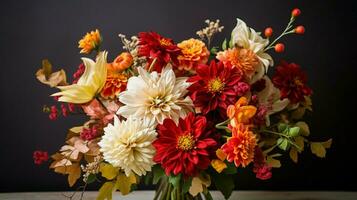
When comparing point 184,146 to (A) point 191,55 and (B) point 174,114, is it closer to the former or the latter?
(B) point 174,114

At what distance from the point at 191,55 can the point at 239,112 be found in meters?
0.17

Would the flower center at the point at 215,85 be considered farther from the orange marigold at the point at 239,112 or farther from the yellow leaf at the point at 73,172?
the yellow leaf at the point at 73,172

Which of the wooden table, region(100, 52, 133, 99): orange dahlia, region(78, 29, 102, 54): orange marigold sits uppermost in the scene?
region(78, 29, 102, 54): orange marigold

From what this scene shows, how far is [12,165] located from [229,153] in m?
0.81

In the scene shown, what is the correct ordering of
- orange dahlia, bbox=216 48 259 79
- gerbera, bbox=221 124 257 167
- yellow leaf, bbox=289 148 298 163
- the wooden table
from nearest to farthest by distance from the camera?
gerbera, bbox=221 124 257 167 < orange dahlia, bbox=216 48 259 79 < yellow leaf, bbox=289 148 298 163 < the wooden table

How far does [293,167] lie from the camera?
1.26 m

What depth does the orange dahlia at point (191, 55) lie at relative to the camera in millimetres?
818

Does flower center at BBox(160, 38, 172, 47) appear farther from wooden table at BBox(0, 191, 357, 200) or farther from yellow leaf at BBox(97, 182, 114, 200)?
wooden table at BBox(0, 191, 357, 200)

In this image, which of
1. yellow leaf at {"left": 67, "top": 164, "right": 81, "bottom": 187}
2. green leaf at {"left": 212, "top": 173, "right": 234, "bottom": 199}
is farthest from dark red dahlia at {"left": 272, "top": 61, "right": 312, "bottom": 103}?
yellow leaf at {"left": 67, "top": 164, "right": 81, "bottom": 187}

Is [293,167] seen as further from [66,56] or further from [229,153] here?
[66,56]

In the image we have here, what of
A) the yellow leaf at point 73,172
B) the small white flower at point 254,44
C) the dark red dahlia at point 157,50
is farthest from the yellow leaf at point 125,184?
the small white flower at point 254,44

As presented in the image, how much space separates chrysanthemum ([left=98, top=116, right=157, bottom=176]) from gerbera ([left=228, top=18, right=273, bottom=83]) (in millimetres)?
264

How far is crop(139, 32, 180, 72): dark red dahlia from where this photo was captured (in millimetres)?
769

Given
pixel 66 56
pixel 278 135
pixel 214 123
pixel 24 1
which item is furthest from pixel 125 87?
pixel 24 1
